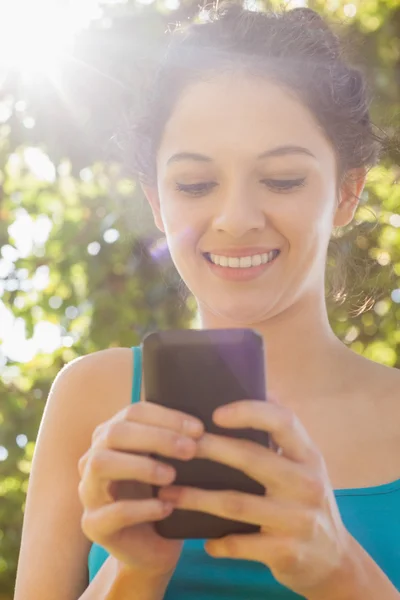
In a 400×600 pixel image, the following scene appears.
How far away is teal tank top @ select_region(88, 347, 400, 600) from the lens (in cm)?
171

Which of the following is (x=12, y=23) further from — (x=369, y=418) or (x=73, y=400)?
(x=369, y=418)

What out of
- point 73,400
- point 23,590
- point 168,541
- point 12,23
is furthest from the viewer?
point 12,23

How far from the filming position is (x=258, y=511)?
48.6 inches

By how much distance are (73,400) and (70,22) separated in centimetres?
241

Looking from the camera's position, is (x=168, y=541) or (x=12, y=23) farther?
(x=12, y=23)

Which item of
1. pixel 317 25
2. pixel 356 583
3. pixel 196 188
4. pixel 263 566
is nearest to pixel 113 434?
pixel 356 583

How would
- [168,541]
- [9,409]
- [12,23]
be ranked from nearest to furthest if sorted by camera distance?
1. [168,541]
2. [12,23]
3. [9,409]

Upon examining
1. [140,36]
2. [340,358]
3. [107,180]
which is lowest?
[340,358]

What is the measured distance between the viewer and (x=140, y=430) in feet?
4.02

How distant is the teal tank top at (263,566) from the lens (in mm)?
1708

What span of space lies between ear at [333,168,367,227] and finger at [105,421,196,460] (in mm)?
1003

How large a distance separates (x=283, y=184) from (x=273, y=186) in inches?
0.9

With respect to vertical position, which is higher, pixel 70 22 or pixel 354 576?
pixel 70 22

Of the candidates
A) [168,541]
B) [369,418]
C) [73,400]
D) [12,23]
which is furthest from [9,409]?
[168,541]
